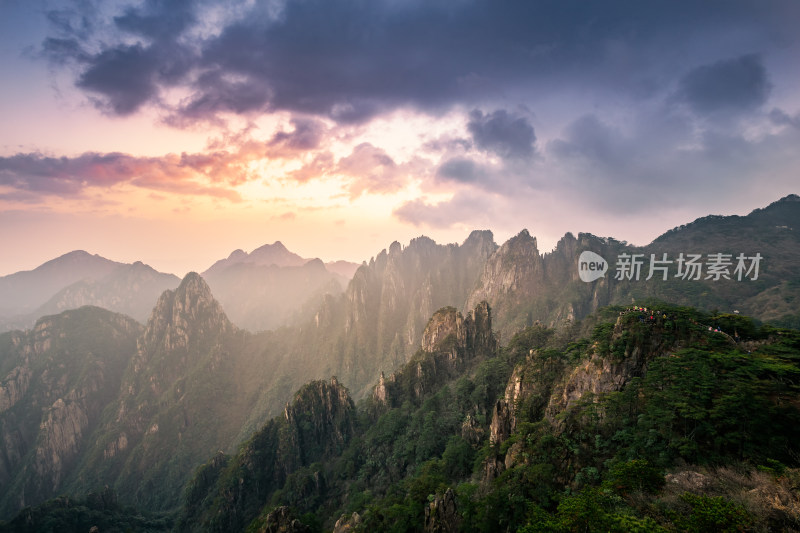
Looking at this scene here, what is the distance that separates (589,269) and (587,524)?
498 ft

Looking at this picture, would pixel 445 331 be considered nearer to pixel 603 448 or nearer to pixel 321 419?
pixel 321 419

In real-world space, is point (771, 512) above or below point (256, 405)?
above

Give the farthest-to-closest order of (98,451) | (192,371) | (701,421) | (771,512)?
(192,371), (98,451), (701,421), (771,512)

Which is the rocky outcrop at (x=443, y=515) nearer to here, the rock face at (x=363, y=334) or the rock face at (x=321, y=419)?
the rock face at (x=321, y=419)

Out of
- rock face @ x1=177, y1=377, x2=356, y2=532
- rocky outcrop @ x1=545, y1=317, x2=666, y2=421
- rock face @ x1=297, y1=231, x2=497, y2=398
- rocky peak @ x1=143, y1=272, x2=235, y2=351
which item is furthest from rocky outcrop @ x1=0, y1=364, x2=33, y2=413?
rocky outcrop @ x1=545, y1=317, x2=666, y2=421

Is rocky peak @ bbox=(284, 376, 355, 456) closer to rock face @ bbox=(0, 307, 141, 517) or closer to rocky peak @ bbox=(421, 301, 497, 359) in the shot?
rocky peak @ bbox=(421, 301, 497, 359)

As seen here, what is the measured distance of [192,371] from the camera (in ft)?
515

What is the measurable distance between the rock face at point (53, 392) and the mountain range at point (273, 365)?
596mm

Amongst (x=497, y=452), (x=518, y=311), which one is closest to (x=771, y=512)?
(x=497, y=452)

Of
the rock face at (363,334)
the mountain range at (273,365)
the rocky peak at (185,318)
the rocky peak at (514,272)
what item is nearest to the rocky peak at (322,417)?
the mountain range at (273,365)

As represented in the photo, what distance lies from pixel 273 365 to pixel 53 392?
92114 mm

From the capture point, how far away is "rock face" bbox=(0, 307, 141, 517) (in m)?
122

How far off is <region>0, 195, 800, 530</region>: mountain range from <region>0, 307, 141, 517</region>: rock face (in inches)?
23.5

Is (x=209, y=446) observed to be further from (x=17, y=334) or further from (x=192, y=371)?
(x=17, y=334)
